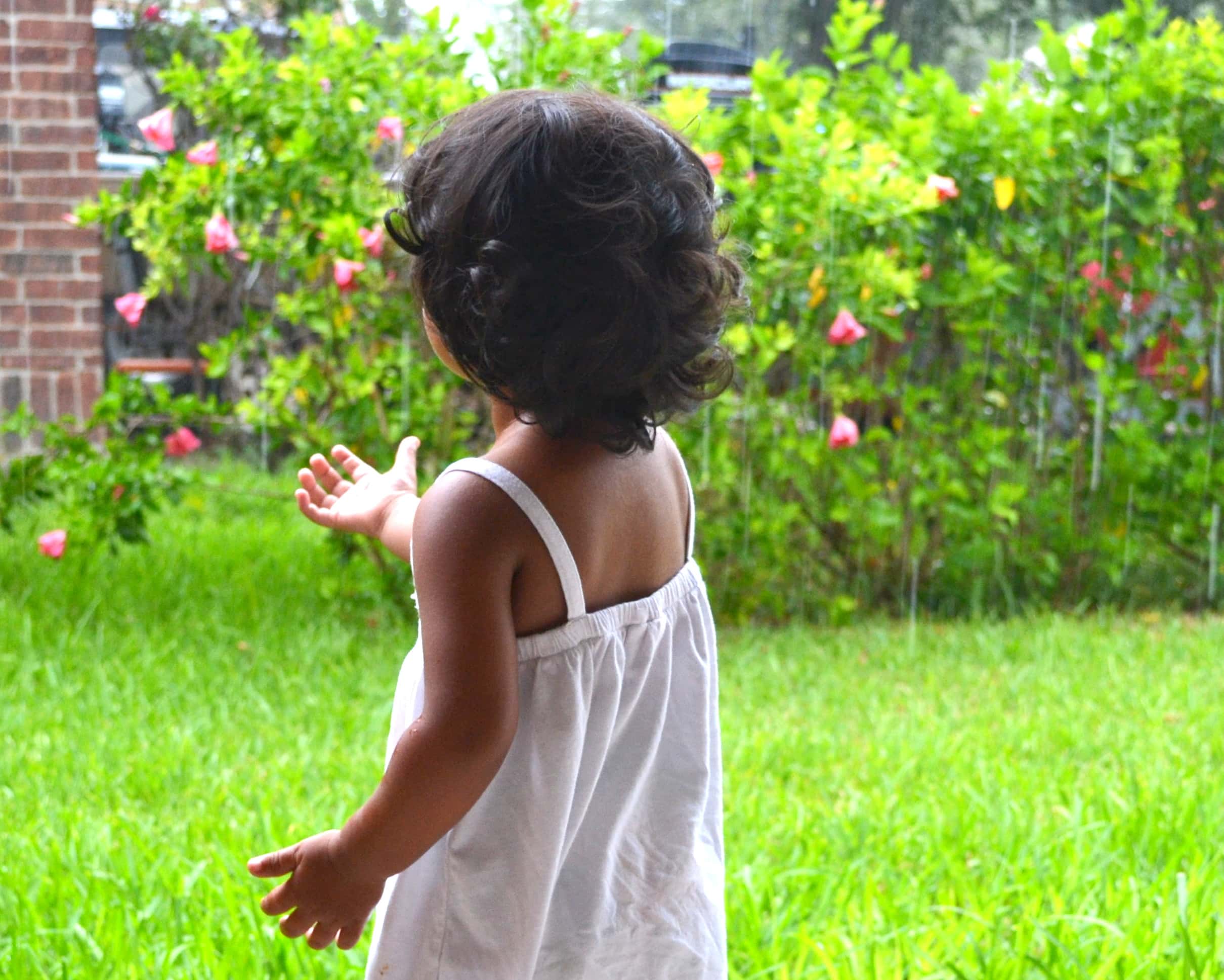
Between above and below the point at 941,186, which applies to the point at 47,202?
below

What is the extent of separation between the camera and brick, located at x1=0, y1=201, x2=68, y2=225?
6.28 m

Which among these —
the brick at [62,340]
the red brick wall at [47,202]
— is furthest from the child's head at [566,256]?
the brick at [62,340]

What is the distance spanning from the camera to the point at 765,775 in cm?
300

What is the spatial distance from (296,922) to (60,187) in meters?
5.82

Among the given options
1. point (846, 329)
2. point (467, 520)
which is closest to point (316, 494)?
point (467, 520)

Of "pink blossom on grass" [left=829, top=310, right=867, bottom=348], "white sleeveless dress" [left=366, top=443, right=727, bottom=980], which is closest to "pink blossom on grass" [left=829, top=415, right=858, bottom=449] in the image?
"pink blossom on grass" [left=829, top=310, right=867, bottom=348]

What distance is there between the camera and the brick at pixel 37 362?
6.34 meters

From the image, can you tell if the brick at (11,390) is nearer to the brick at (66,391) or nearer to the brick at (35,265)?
the brick at (66,391)

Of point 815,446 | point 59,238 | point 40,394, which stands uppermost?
point 59,238

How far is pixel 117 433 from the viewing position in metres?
4.42

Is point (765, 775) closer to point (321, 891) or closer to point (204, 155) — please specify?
point (321, 891)

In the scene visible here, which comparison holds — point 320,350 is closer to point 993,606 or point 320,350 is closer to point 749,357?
point 749,357

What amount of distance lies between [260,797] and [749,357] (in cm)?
220

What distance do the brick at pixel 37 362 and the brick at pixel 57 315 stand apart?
0.15 m
